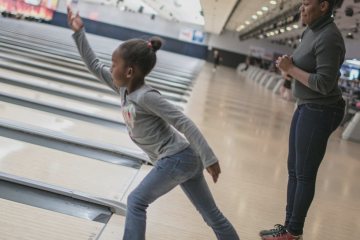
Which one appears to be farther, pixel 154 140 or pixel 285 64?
pixel 285 64

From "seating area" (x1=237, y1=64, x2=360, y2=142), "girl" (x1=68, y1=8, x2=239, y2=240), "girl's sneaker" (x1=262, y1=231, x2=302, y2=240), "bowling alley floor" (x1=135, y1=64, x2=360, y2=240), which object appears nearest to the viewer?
"girl" (x1=68, y1=8, x2=239, y2=240)

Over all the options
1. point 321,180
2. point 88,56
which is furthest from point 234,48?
point 88,56

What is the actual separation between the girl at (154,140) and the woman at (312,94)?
2.22 feet

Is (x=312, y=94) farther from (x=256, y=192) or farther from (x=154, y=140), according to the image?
(x=256, y=192)

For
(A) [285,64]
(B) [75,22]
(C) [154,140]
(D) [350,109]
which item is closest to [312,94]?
(A) [285,64]

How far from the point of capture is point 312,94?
8.74ft

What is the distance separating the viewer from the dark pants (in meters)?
2.63

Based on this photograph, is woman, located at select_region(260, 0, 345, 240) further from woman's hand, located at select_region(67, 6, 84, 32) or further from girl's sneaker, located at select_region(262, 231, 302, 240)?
woman's hand, located at select_region(67, 6, 84, 32)

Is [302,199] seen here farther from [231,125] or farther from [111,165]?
[231,125]

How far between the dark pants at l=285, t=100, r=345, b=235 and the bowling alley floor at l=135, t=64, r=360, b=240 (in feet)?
1.49

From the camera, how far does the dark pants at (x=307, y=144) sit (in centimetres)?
263

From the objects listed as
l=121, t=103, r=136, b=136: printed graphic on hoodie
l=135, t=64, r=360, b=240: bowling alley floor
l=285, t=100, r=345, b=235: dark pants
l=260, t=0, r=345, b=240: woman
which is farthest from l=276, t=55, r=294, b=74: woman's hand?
l=135, t=64, r=360, b=240: bowling alley floor

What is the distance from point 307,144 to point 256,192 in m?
1.48

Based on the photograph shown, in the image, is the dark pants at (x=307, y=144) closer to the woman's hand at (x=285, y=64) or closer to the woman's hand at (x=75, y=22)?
the woman's hand at (x=285, y=64)
